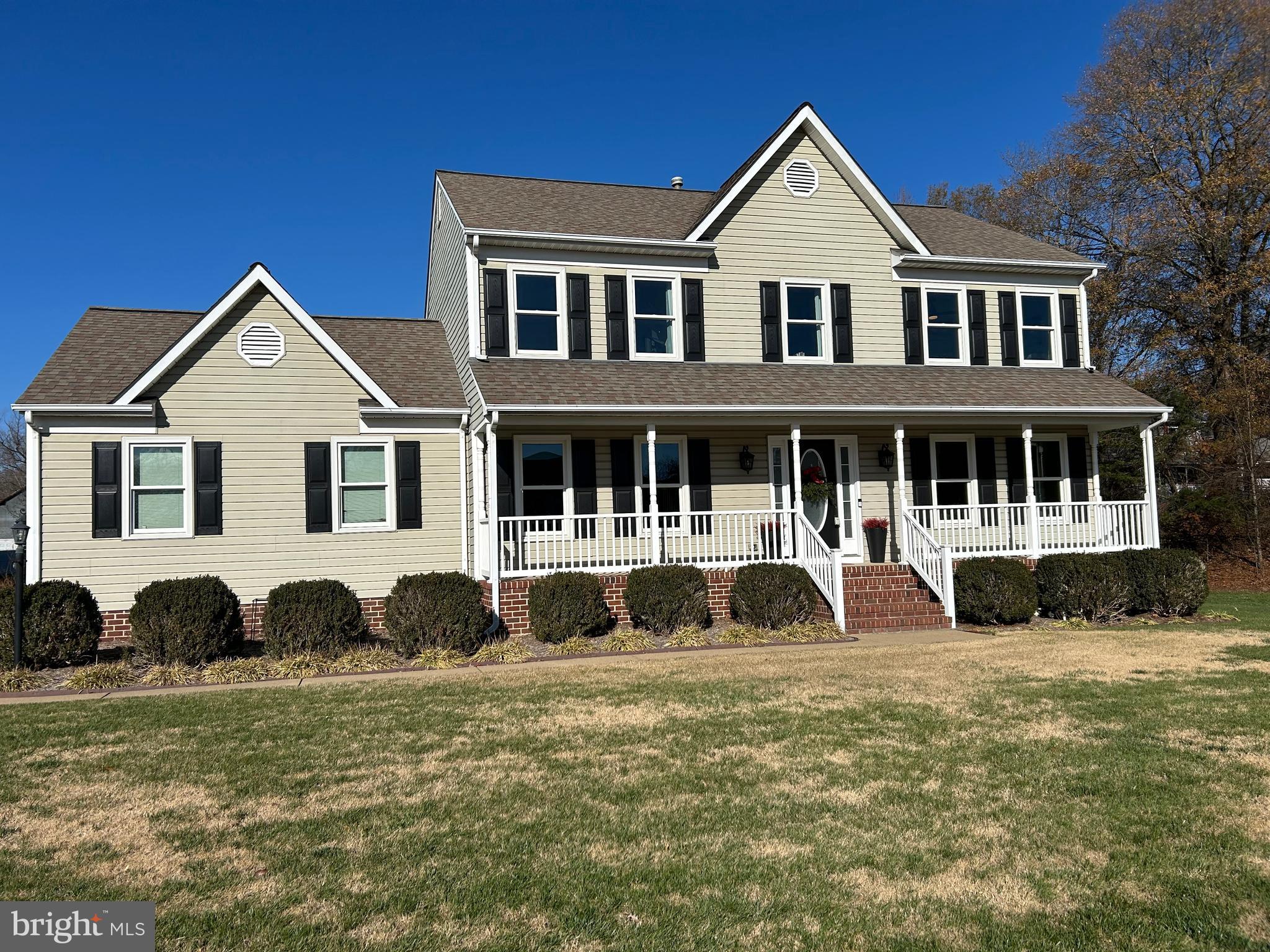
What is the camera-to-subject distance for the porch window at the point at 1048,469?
18.8 m

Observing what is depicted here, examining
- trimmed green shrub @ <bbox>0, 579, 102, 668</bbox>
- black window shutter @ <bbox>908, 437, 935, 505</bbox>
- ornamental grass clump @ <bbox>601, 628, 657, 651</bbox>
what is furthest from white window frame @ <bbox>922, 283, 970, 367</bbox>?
trimmed green shrub @ <bbox>0, 579, 102, 668</bbox>

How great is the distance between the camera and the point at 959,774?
21.0 ft

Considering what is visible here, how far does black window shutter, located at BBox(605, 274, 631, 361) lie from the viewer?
16.8m

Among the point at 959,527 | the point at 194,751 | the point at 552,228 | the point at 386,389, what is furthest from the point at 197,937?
the point at 959,527

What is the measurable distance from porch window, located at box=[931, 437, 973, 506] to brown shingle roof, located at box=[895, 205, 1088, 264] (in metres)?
3.85

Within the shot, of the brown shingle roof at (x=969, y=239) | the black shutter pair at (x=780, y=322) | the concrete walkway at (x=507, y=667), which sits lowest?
the concrete walkway at (x=507, y=667)

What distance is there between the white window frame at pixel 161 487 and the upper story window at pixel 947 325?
13936 mm

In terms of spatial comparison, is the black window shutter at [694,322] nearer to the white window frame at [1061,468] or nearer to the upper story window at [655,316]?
the upper story window at [655,316]

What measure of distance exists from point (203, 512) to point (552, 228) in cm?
770

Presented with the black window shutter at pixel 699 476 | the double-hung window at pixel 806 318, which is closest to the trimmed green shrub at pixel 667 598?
the black window shutter at pixel 699 476

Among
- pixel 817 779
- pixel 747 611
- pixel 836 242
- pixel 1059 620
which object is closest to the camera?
pixel 817 779

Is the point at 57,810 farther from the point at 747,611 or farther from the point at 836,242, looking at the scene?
the point at 836,242

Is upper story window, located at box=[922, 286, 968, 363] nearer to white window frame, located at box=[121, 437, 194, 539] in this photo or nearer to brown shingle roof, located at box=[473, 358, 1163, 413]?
brown shingle roof, located at box=[473, 358, 1163, 413]

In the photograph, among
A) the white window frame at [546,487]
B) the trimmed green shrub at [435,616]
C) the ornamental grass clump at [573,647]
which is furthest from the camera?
the white window frame at [546,487]
